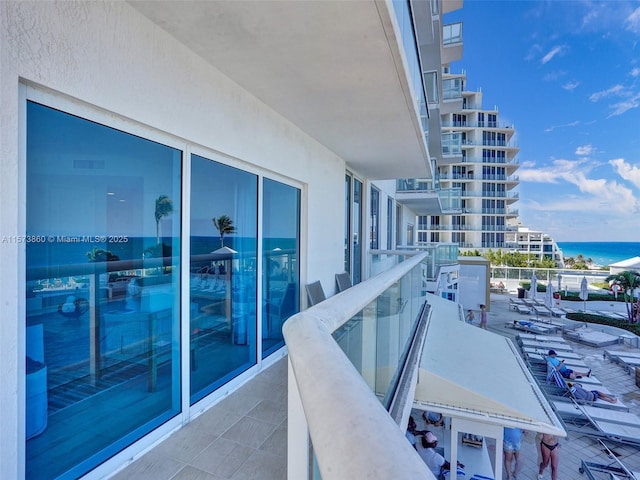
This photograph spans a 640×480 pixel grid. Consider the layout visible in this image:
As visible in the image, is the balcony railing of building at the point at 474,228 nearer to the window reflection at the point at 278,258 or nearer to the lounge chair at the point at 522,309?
the lounge chair at the point at 522,309

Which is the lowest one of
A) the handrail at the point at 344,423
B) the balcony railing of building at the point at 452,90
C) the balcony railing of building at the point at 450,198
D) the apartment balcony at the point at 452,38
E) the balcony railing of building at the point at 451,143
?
the handrail at the point at 344,423

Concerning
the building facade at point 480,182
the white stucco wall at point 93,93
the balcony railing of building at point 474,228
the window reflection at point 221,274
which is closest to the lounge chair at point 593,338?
the window reflection at point 221,274

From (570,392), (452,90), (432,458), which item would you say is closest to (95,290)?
(432,458)

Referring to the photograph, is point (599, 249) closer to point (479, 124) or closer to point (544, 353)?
point (479, 124)

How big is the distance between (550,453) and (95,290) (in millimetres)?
8074

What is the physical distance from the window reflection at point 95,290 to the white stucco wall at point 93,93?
132mm

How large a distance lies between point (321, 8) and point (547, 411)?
533cm

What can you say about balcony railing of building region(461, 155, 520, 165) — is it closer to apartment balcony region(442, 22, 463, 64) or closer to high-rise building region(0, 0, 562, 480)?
apartment balcony region(442, 22, 463, 64)

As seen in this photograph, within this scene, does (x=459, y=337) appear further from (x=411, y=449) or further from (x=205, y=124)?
(x=411, y=449)

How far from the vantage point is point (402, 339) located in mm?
3867

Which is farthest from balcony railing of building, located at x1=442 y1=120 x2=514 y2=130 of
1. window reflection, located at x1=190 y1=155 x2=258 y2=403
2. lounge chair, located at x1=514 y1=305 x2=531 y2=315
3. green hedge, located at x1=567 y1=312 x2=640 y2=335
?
window reflection, located at x1=190 y1=155 x2=258 y2=403

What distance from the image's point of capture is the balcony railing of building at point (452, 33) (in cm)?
1377

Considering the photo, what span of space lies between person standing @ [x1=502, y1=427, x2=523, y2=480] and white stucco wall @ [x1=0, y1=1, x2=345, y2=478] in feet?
23.2

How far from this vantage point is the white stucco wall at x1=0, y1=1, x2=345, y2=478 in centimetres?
170
